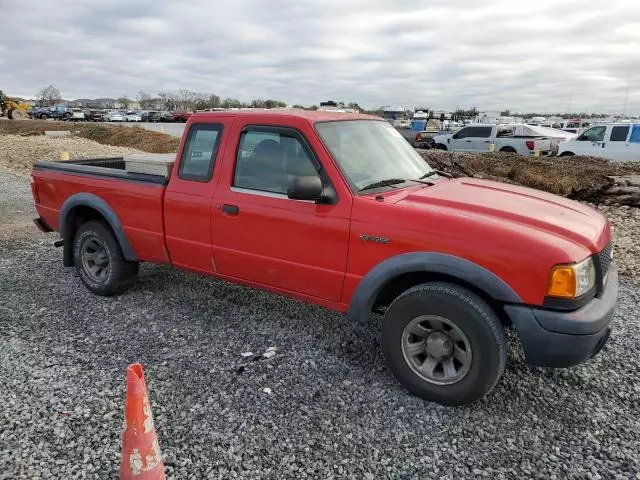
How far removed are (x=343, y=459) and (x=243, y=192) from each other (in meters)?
2.11

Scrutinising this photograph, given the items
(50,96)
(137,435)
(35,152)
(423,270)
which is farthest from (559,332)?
(50,96)

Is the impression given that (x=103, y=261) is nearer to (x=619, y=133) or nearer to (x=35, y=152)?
(x=35, y=152)

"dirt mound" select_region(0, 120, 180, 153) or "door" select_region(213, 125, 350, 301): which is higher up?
"door" select_region(213, 125, 350, 301)

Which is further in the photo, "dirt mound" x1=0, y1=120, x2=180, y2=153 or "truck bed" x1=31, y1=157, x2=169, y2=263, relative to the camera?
"dirt mound" x1=0, y1=120, x2=180, y2=153

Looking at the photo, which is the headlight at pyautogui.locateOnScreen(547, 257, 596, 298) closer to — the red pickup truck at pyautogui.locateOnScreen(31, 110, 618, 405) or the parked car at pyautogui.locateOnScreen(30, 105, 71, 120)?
the red pickup truck at pyautogui.locateOnScreen(31, 110, 618, 405)

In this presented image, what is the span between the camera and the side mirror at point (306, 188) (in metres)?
3.33

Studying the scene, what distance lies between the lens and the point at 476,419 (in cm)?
313

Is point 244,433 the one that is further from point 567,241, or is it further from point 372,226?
point 567,241

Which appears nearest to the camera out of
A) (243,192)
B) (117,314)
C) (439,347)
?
(439,347)

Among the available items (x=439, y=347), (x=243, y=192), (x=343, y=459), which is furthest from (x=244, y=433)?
(x=243, y=192)

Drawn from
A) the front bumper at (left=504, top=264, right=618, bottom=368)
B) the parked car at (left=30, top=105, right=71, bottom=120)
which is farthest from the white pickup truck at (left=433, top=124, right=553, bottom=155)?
the parked car at (left=30, top=105, right=71, bottom=120)

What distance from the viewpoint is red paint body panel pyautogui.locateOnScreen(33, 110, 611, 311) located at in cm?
298

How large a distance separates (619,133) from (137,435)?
17650mm

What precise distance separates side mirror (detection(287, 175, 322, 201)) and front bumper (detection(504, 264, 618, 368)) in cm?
142
